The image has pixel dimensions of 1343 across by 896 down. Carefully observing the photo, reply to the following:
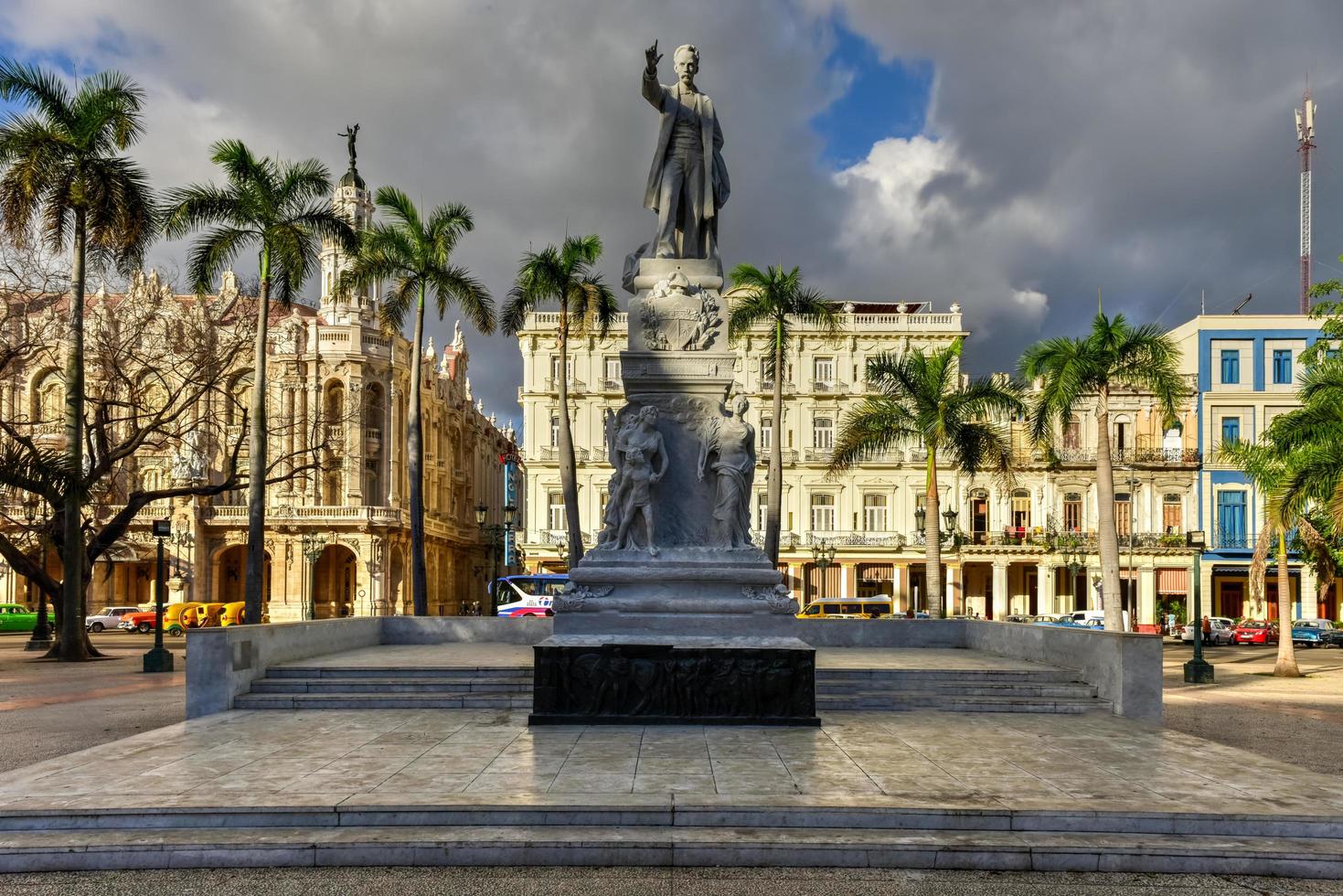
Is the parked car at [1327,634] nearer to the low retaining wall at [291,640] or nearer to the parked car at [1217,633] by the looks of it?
the parked car at [1217,633]

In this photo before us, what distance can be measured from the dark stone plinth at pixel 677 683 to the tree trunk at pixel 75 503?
16.7 m

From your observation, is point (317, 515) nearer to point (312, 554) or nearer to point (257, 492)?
point (312, 554)

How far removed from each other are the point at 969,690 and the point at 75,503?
20509mm

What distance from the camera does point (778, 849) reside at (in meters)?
6.96

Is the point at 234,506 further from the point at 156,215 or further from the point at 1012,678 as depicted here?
the point at 1012,678

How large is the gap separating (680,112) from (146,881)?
10543 mm

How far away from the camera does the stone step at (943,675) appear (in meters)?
13.4

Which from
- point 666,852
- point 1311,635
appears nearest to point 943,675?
point 666,852

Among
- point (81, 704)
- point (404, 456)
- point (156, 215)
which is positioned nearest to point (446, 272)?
point (156, 215)

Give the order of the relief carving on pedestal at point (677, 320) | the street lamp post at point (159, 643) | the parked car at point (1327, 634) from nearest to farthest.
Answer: the relief carving on pedestal at point (677, 320) → the street lamp post at point (159, 643) → the parked car at point (1327, 634)

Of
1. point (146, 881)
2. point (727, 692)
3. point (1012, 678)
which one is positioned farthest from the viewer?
point (1012, 678)

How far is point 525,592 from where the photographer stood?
142 ft

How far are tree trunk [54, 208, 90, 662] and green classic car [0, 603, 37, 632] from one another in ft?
77.7

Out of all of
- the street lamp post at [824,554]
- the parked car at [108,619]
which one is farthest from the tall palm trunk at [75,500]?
the street lamp post at [824,554]
